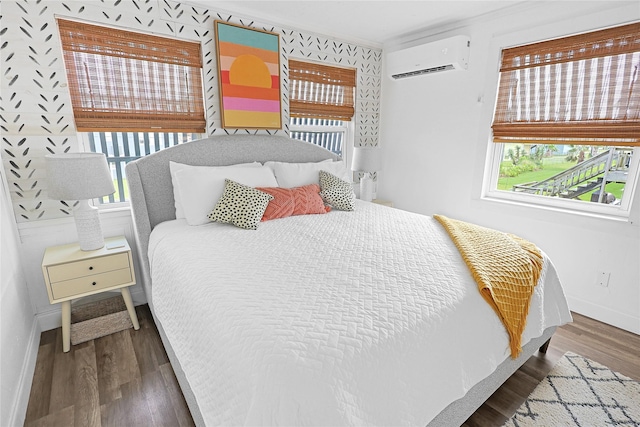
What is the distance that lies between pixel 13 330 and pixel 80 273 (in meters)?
0.40

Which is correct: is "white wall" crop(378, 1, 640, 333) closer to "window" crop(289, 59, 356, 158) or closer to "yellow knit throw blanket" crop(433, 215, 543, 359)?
"window" crop(289, 59, 356, 158)

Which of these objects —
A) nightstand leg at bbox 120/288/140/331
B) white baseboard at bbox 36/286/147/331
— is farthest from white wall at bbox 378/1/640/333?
white baseboard at bbox 36/286/147/331

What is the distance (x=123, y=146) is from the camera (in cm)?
249

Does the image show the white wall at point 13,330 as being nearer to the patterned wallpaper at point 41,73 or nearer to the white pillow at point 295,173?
the patterned wallpaper at point 41,73

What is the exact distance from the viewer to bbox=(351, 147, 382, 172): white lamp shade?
3219mm

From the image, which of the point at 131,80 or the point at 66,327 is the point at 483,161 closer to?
the point at 131,80

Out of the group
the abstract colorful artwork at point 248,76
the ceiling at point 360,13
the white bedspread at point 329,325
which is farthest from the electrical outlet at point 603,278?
the abstract colorful artwork at point 248,76

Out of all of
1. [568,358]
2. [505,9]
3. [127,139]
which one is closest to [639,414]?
[568,358]

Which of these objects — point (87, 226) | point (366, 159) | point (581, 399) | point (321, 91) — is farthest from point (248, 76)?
point (581, 399)

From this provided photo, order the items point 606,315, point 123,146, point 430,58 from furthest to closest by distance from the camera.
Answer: point 430,58 < point 123,146 < point 606,315

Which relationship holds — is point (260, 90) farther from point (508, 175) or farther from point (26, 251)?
point (508, 175)

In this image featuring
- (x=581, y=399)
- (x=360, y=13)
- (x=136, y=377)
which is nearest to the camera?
(x=581, y=399)

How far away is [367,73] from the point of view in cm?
348

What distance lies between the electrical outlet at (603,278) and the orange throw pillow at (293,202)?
204 centimetres
